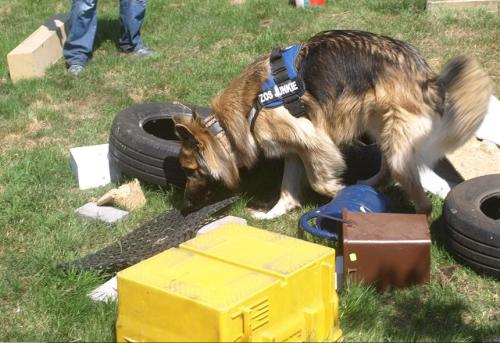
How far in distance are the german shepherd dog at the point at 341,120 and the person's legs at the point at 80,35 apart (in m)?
3.68

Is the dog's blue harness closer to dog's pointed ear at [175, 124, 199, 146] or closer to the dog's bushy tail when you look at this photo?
dog's pointed ear at [175, 124, 199, 146]

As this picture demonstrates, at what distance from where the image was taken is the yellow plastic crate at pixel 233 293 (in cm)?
373

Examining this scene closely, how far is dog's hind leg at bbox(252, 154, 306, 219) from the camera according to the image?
6453 mm

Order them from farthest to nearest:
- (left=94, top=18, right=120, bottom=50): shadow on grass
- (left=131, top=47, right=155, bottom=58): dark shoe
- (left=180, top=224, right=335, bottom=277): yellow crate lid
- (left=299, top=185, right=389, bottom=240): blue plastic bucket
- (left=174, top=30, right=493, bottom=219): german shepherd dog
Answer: (left=94, top=18, right=120, bottom=50): shadow on grass
(left=131, top=47, right=155, bottom=58): dark shoe
(left=174, top=30, right=493, bottom=219): german shepherd dog
(left=299, top=185, right=389, bottom=240): blue plastic bucket
(left=180, top=224, right=335, bottom=277): yellow crate lid

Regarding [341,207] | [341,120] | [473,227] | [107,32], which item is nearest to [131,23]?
[107,32]

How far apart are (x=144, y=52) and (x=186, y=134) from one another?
3.91m

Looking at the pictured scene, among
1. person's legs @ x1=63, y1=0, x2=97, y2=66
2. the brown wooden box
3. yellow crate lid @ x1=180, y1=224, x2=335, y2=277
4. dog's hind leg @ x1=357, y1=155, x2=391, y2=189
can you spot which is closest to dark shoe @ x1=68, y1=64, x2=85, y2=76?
person's legs @ x1=63, y1=0, x2=97, y2=66

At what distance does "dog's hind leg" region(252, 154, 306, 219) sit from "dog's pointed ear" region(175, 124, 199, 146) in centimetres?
79

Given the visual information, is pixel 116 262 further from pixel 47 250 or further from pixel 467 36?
pixel 467 36

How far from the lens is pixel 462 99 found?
5.66m

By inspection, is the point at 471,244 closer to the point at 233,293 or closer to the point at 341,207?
the point at 341,207

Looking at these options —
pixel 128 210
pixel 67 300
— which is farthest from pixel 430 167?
pixel 67 300

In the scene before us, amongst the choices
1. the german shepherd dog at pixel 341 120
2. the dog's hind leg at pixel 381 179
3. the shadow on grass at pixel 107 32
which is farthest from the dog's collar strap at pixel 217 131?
the shadow on grass at pixel 107 32

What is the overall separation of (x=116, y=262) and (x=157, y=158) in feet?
4.44
